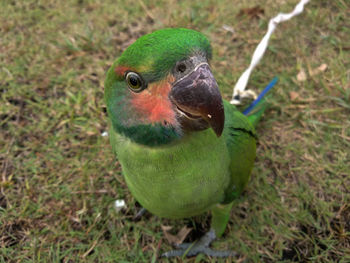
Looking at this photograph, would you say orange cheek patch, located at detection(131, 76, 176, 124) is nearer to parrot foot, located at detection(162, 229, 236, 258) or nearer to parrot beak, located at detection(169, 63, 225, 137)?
parrot beak, located at detection(169, 63, 225, 137)

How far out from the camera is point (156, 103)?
44.1 inches

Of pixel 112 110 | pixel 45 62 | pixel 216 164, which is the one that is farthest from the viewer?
pixel 45 62

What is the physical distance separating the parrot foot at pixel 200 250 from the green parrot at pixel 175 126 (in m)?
0.39

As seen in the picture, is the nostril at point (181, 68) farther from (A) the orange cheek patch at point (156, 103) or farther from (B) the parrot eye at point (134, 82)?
(B) the parrot eye at point (134, 82)

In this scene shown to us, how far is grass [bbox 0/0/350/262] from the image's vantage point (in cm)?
190

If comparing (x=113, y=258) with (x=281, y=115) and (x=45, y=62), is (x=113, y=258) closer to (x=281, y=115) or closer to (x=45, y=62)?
(x=281, y=115)

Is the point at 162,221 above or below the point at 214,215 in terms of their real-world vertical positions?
below

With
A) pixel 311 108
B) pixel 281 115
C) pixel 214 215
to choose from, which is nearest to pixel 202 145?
pixel 214 215

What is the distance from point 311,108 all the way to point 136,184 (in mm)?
1653

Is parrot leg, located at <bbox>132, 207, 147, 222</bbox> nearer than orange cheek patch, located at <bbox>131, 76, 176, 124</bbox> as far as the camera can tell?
No

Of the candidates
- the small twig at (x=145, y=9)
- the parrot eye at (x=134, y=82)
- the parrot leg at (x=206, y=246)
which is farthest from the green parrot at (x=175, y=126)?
the small twig at (x=145, y=9)

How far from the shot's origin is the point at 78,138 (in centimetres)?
231

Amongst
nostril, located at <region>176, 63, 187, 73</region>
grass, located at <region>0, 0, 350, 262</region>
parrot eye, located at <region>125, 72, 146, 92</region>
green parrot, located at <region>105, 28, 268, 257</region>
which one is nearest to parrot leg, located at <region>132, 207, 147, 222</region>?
grass, located at <region>0, 0, 350, 262</region>

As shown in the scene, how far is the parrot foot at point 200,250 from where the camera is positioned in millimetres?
1858
